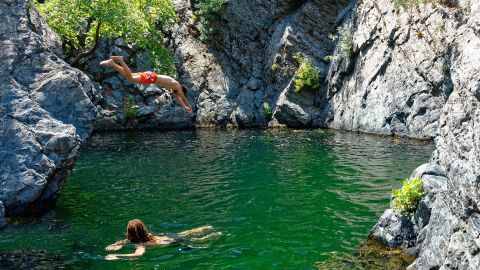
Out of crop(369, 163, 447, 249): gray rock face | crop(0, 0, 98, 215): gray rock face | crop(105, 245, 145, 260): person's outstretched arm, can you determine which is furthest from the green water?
crop(0, 0, 98, 215): gray rock face

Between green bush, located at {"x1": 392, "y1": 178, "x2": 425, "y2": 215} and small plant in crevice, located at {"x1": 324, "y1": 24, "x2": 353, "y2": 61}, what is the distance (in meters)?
28.1

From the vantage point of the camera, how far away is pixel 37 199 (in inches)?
683

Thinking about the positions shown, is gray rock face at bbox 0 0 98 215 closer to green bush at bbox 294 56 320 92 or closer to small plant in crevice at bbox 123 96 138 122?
small plant in crevice at bbox 123 96 138 122

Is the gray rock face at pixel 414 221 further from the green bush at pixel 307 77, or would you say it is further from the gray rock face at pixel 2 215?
the green bush at pixel 307 77

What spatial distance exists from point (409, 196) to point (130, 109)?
3425cm

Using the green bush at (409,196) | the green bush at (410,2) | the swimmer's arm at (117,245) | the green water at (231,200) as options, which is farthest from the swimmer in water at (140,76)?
the green bush at (410,2)

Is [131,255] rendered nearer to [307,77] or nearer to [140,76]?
[140,76]

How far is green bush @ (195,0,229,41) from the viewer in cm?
4775

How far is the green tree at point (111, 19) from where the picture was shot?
109 ft

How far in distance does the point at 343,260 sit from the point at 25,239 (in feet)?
30.4

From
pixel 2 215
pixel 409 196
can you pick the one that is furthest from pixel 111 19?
pixel 409 196

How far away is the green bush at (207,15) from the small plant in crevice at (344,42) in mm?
11828

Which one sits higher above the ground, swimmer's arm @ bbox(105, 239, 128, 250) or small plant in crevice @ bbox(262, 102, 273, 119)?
small plant in crevice @ bbox(262, 102, 273, 119)

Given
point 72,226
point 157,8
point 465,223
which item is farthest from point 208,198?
point 157,8
